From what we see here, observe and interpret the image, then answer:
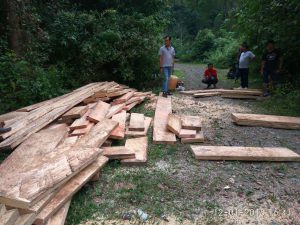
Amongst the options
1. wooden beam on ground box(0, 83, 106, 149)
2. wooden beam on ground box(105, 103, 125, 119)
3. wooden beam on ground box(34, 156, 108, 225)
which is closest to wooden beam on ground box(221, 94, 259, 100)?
wooden beam on ground box(105, 103, 125, 119)

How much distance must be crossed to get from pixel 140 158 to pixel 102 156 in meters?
0.59

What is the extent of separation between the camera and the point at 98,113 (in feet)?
20.9

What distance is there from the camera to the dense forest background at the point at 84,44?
8.16 metres

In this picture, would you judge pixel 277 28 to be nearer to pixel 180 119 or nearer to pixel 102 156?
pixel 180 119

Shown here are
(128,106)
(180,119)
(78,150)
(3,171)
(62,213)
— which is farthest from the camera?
(128,106)

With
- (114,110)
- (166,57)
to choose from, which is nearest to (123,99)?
(114,110)

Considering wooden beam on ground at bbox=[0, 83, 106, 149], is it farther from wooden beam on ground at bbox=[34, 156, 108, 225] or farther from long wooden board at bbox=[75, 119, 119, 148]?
wooden beam on ground at bbox=[34, 156, 108, 225]

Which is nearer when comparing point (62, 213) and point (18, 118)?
point (62, 213)

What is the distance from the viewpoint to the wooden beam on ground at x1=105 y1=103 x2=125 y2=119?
21.6 ft

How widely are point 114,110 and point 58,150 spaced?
8.40 ft

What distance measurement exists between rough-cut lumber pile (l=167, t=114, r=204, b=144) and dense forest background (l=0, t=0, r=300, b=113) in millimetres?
3608

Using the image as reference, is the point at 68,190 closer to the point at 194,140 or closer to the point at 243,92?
the point at 194,140

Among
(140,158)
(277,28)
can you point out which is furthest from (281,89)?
(140,158)

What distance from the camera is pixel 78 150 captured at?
14.4 feet
